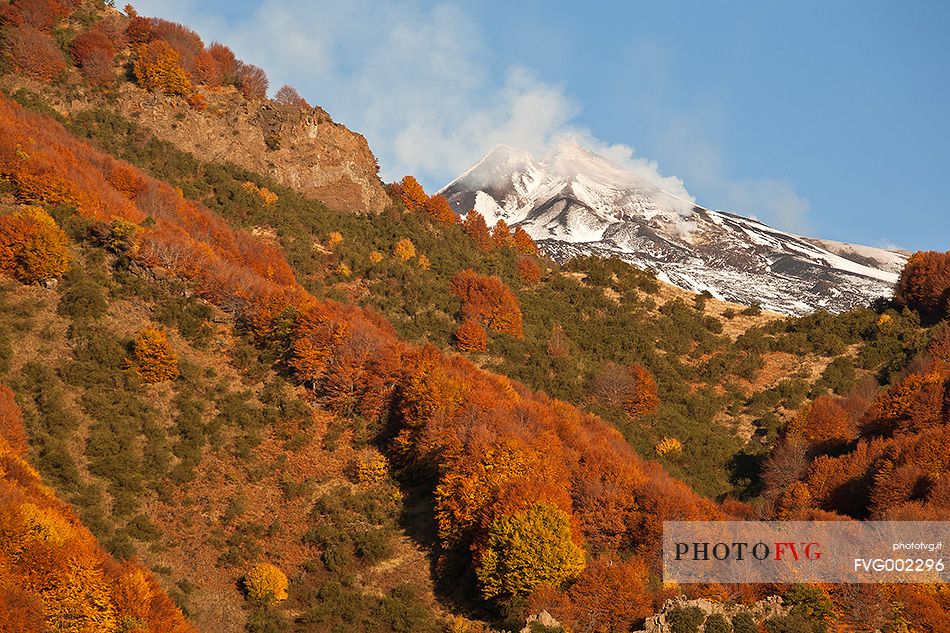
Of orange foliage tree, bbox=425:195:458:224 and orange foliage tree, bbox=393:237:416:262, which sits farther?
orange foliage tree, bbox=425:195:458:224

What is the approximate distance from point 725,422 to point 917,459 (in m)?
21.6

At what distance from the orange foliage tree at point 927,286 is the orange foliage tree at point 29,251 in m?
61.0

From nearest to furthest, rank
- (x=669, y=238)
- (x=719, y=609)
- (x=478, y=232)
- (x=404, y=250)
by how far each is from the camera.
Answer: (x=719, y=609) < (x=404, y=250) < (x=478, y=232) < (x=669, y=238)

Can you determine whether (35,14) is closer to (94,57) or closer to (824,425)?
(94,57)

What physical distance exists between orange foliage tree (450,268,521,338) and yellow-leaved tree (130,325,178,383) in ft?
85.4

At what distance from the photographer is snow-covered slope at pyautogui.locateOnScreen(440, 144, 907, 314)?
11062 centimetres

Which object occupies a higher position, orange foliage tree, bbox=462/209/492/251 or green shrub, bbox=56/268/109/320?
orange foliage tree, bbox=462/209/492/251

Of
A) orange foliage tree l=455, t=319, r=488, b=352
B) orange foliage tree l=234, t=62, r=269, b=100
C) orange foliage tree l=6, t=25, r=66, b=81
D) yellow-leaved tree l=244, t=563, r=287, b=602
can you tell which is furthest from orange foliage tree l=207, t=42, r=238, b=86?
yellow-leaved tree l=244, t=563, r=287, b=602

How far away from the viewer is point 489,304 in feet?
190

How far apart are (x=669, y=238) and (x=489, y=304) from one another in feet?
259

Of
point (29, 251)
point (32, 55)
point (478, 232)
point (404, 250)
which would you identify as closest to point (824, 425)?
point (404, 250)

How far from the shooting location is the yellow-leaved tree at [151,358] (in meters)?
34.6

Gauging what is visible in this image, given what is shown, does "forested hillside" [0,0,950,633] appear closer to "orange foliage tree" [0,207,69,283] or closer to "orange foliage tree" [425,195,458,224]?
"orange foliage tree" [0,207,69,283]

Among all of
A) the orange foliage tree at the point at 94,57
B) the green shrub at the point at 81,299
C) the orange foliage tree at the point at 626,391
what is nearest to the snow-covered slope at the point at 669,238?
the orange foliage tree at the point at 626,391
